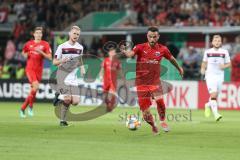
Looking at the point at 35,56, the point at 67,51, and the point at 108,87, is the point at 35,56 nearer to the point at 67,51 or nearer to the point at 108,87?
the point at 67,51

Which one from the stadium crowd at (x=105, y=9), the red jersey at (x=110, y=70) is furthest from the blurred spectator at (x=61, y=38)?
the red jersey at (x=110, y=70)

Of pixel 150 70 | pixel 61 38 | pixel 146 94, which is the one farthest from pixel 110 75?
pixel 146 94

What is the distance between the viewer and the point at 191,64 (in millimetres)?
33062

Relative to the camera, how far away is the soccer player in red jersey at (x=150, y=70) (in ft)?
57.7

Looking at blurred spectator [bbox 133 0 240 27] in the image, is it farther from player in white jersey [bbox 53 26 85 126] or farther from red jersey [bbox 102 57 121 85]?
player in white jersey [bbox 53 26 85 126]

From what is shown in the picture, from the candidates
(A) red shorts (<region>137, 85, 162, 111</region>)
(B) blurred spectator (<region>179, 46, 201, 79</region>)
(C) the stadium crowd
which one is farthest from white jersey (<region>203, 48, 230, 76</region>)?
(C) the stadium crowd

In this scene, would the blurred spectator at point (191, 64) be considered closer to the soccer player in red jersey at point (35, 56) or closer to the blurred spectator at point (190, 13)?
the blurred spectator at point (190, 13)

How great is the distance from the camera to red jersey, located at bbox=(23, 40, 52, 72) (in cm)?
2444

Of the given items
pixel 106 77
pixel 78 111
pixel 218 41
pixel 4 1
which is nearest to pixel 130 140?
pixel 218 41

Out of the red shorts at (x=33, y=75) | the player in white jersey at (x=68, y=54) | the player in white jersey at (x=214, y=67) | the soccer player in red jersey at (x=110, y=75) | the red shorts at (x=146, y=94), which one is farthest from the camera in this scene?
the soccer player in red jersey at (x=110, y=75)

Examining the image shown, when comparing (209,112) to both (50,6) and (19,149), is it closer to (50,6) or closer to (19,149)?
(19,149)

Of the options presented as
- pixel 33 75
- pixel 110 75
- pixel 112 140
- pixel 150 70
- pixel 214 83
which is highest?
pixel 150 70

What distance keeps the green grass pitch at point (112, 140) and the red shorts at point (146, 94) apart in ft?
2.25

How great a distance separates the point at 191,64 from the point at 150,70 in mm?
15044
